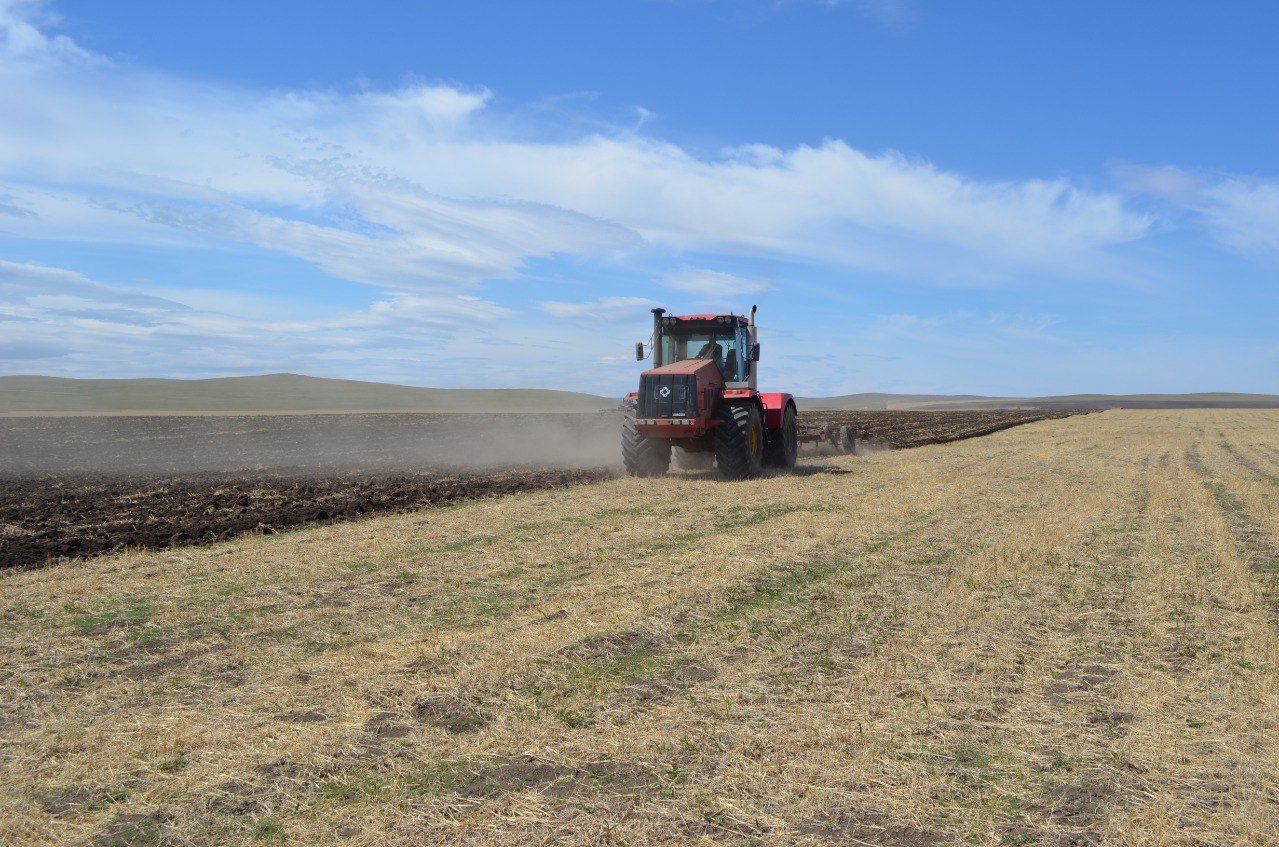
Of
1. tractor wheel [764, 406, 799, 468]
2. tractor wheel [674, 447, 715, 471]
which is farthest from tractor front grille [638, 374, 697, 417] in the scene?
tractor wheel [764, 406, 799, 468]

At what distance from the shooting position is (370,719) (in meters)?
5.31

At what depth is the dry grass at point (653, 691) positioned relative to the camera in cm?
419

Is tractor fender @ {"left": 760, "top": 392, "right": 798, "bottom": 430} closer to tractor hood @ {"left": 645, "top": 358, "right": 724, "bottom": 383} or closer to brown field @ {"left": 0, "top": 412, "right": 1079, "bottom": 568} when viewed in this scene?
tractor hood @ {"left": 645, "top": 358, "right": 724, "bottom": 383}

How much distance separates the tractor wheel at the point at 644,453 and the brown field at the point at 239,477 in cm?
91

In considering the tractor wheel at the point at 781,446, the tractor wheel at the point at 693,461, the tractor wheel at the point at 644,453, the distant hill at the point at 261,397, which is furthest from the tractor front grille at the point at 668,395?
the distant hill at the point at 261,397

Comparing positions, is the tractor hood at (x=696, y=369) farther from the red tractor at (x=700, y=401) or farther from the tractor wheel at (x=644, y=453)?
the tractor wheel at (x=644, y=453)

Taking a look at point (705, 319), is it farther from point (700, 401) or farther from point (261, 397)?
point (261, 397)

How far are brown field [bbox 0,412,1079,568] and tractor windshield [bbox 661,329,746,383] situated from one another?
3.16 metres

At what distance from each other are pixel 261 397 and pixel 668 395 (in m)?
97.2

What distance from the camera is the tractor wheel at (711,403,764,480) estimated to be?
698 inches

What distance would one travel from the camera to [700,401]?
1752cm

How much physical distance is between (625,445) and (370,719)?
1375cm

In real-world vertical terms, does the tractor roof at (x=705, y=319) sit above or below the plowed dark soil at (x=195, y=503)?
above

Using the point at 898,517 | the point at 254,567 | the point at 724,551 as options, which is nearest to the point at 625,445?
the point at 898,517
